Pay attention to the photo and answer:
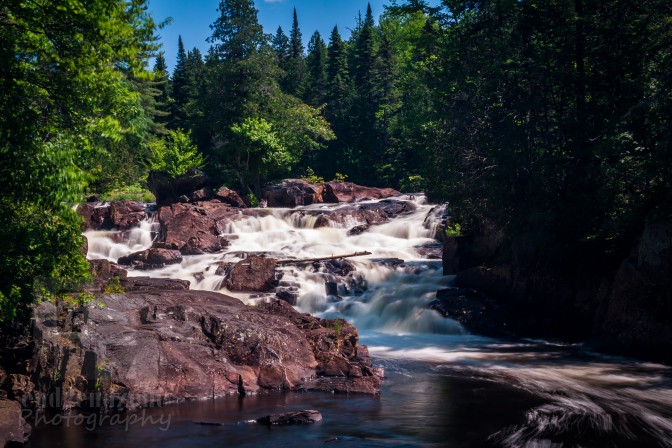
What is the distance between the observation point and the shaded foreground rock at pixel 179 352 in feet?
36.2

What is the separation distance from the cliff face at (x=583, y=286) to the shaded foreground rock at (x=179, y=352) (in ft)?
24.0

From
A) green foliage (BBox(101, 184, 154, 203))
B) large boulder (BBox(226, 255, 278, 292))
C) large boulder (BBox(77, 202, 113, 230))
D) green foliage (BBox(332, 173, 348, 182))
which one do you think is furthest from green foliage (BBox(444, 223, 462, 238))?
green foliage (BBox(101, 184, 154, 203))

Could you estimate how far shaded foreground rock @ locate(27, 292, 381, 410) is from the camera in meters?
11.0

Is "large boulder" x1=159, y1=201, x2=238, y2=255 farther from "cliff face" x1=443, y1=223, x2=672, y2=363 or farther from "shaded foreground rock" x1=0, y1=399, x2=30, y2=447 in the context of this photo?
"shaded foreground rock" x1=0, y1=399, x2=30, y2=447

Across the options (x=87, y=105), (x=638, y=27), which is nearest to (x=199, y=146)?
(x=638, y=27)

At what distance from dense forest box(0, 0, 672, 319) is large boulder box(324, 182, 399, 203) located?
523 cm

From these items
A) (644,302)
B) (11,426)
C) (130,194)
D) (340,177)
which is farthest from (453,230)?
(130,194)

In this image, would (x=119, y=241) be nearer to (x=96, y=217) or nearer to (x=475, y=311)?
(x=96, y=217)

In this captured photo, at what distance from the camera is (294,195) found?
132ft

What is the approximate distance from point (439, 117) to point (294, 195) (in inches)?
645

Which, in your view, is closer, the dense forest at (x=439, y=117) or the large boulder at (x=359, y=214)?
the dense forest at (x=439, y=117)

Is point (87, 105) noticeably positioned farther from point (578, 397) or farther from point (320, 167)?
point (320, 167)

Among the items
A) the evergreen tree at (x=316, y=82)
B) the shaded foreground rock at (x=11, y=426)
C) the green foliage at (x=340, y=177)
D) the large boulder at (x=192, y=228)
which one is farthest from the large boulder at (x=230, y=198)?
the shaded foreground rock at (x=11, y=426)

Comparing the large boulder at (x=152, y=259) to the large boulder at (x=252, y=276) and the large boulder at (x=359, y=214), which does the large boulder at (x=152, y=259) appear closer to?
the large boulder at (x=252, y=276)
